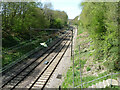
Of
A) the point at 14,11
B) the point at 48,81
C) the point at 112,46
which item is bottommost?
the point at 48,81

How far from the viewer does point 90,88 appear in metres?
7.02

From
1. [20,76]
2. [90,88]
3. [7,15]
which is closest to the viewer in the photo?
[90,88]

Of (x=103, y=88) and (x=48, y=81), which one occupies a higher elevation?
(x=103, y=88)

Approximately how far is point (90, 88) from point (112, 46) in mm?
3294

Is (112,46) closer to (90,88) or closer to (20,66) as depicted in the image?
(90,88)

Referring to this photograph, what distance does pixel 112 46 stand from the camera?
28.7ft

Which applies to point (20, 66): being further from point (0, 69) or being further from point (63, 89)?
point (63, 89)

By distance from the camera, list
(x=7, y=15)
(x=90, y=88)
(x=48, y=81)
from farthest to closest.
A: (x=7, y=15) → (x=48, y=81) → (x=90, y=88)

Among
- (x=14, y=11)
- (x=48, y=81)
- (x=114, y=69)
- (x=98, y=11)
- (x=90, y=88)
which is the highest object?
(x=14, y=11)


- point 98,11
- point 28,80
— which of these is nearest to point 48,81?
point 28,80

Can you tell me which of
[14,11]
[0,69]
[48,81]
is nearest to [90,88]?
[48,81]

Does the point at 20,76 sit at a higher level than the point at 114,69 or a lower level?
lower

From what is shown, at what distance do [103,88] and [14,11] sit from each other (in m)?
19.0

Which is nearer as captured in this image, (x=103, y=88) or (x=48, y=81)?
(x=103, y=88)
